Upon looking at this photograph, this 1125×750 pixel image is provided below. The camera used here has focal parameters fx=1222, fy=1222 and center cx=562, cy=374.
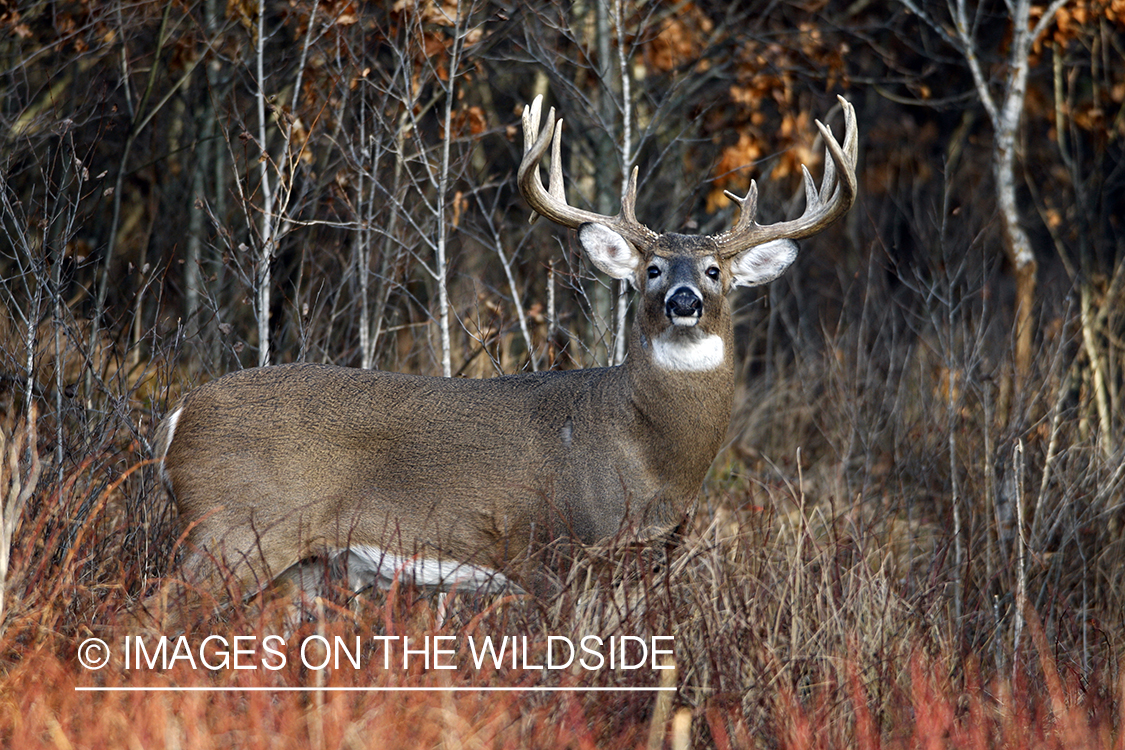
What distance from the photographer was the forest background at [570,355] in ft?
11.6

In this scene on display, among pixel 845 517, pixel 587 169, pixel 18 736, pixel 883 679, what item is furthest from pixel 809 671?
pixel 587 169

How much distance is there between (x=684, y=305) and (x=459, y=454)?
3.22ft

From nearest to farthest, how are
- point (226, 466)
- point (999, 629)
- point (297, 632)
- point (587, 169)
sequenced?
1. point (297, 632)
2. point (226, 466)
3. point (999, 629)
4. point (587, 169)

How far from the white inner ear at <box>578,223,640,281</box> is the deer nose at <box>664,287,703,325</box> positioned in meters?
0.60

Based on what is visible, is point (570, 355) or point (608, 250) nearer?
point (608, 250)

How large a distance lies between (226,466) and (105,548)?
60 cm

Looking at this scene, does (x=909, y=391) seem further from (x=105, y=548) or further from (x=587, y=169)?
(x=105, y=548)

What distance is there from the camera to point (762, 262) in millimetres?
4742

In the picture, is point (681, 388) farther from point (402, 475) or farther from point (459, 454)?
point (402, 475)

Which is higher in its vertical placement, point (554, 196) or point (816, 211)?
point (554, 196)

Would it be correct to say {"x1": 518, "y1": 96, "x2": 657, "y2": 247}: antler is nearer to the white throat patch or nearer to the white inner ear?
the white inner ear

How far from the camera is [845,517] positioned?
18.4 ft

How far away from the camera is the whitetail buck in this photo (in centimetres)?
420

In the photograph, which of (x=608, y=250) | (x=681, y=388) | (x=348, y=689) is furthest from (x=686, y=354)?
(x=348, y=689)
